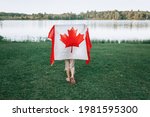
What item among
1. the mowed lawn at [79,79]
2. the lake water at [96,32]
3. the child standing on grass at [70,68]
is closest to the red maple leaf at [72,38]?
the child standing on grass at [70,68]

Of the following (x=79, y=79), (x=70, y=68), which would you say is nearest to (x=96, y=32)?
(x=79, y=79)

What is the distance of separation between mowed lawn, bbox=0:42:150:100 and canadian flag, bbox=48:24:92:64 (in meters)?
0.84

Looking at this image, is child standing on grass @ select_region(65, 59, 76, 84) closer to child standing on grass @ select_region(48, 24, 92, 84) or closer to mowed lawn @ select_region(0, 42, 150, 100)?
child standing on grass @ select_region(48, 24, 92, 84)

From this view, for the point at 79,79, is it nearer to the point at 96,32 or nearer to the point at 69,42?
the point at 69,42

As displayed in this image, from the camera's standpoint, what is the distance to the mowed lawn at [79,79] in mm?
6586

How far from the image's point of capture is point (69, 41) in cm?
701

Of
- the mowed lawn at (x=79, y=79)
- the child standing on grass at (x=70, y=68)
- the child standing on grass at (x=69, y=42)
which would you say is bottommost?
the mowed lawn at (x=79, y=79)

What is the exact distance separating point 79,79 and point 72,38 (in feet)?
4.86

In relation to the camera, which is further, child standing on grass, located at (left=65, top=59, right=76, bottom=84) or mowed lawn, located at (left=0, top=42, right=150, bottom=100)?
child standing on grass, located at (left=65, top=59, right=76, bottom=84)

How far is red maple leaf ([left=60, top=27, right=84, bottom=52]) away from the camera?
691cm

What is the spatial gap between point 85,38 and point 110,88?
1.46 meters

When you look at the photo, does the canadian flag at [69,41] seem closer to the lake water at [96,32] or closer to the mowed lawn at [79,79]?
the mowed lawn at [79,79]

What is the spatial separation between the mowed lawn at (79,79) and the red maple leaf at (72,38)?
3.71 feet

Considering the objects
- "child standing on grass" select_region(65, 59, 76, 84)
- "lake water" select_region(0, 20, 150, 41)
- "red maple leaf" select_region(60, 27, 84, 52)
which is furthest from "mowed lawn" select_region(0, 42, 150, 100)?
"lake water" select_region(0, 20, 150, 41)
